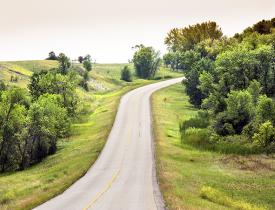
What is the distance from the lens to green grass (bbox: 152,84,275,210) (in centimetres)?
3638

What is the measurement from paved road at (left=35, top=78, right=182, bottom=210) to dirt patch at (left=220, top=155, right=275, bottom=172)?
1046cm

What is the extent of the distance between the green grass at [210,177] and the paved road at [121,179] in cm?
149

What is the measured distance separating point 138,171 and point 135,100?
2566 inches

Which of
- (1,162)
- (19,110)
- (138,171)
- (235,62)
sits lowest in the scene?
(1,162)

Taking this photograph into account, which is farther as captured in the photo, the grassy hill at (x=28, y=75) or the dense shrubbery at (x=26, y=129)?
the grassy hill at (x=28, y=75)

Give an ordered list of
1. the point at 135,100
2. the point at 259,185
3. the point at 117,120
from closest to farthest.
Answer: the point at 259,185
the point at 117,120
the point at 135,100

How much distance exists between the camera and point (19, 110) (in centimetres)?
6981

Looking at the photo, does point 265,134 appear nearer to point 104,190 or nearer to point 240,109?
point 240,109

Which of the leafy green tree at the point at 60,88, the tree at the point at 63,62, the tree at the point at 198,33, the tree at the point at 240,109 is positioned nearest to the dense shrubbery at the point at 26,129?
the leafy green tree at the point at 60,88

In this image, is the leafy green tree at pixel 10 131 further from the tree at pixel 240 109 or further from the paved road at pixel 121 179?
the tree at pixel 240 109

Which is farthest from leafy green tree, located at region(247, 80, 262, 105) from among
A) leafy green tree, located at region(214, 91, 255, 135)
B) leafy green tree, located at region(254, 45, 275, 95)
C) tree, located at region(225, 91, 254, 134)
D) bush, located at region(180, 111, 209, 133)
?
bush, located at region(180, 111, 209, 133)

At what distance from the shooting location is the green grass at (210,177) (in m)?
36.4

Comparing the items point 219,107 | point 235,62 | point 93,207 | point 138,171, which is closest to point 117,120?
point 219,107

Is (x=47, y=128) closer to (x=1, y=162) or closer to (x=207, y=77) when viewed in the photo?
(x=1, y=162)
